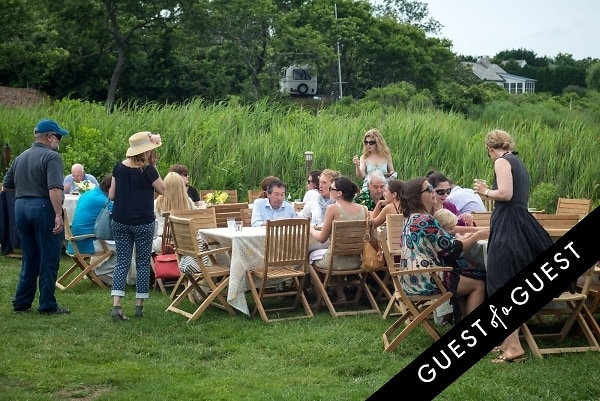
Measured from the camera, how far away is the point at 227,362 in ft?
21.3

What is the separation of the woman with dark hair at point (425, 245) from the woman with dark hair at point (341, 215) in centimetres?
168

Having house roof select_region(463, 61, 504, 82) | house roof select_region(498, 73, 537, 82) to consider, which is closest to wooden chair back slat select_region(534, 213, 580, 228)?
house roof select_region(498, 73, 537, 82)

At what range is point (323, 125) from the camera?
59.7 ft

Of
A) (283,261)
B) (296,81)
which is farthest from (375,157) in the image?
(296,81)

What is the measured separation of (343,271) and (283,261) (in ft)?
2.03

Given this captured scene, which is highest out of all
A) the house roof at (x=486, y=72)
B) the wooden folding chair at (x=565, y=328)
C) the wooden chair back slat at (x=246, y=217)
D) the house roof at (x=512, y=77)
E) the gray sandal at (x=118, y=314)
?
the house roof at (x=486, y=72)

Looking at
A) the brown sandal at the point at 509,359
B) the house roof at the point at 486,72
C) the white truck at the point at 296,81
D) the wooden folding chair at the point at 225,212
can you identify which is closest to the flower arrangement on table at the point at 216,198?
the wooden folding chair at the point at 225,212

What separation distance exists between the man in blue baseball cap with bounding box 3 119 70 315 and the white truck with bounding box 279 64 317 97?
1580 inches

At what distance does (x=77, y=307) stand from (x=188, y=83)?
35184 mm

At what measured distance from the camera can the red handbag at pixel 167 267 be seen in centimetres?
941

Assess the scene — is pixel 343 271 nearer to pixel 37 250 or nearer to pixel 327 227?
pixel 327 227

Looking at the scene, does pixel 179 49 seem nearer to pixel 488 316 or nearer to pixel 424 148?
pixel 424 148

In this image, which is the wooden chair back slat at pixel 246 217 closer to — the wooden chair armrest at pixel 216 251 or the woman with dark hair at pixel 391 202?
the wooden chair armrest at pixel 216 251

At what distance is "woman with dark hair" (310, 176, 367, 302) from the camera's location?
848 cm
